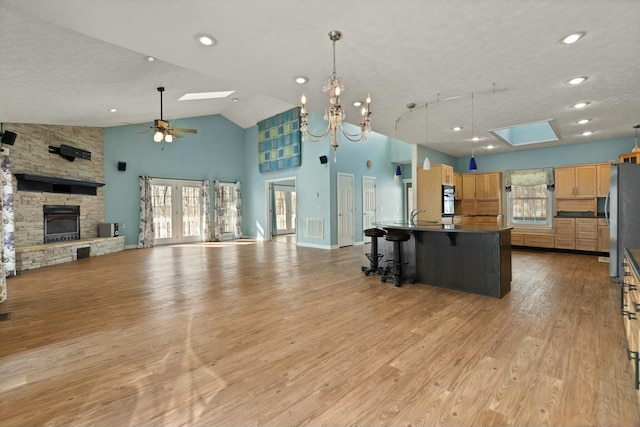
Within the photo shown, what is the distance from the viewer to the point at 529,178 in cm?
798

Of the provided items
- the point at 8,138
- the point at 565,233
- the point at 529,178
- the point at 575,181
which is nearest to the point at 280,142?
the point at 8,138

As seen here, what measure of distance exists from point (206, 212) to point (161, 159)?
85.7 inches

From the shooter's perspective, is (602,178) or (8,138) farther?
(602,178)

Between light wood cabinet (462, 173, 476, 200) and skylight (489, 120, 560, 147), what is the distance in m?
1.55

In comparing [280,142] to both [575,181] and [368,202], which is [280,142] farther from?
[575,181]

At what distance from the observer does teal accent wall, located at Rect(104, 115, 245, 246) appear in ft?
27.2

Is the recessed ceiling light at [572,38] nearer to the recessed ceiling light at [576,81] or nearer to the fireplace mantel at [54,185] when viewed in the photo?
the recessed ceiling light at [576,81]

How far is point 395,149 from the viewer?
32.5 ft

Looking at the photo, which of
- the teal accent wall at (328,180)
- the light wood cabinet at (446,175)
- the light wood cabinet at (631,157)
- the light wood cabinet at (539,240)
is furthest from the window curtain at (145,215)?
the light wood cabinet at (631,157)

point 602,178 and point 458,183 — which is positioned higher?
point 458,183

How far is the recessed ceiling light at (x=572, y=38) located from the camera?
2.74m

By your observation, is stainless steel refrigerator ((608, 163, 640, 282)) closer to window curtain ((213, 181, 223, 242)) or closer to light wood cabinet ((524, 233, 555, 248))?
light wood cabinet ((524, 233, 555, 248))

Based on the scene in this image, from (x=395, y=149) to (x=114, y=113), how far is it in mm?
7939

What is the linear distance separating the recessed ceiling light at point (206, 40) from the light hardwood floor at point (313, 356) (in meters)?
2.81
